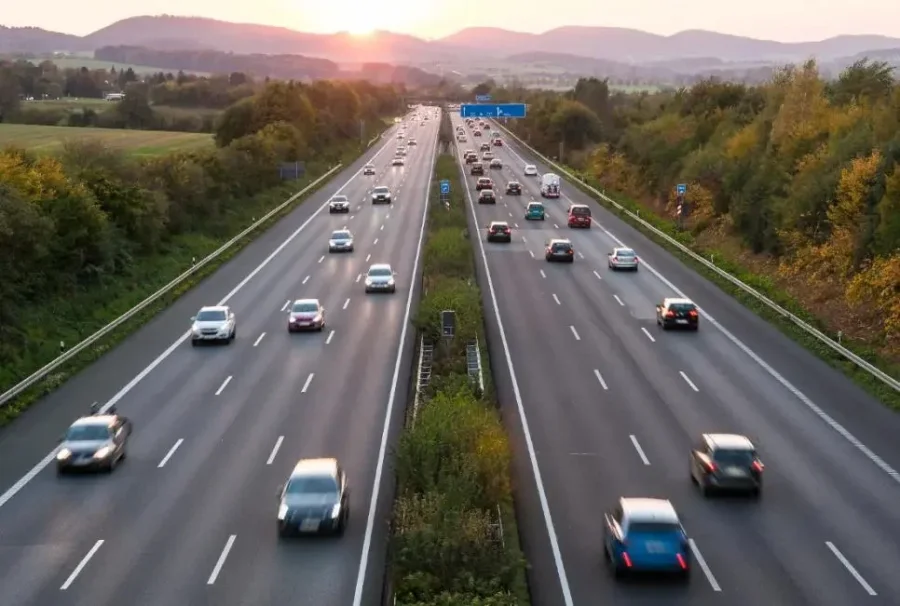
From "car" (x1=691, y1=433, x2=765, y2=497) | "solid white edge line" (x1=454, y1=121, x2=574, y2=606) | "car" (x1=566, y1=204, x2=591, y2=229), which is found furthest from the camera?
"car" (x1=566, y1=204, x2=591, y2=229)

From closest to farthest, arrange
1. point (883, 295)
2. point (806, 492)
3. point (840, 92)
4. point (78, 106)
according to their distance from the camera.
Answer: point (806, 492) → point (883, 295) → point (840, 92) → point (78, 106)

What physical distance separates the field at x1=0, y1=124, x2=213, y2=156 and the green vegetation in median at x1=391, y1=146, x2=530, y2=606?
76.2 metres

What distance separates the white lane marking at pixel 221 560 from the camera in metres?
19.5

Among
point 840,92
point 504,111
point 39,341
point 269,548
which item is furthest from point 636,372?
point 504,111

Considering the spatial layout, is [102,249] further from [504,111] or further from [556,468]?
[504,111]

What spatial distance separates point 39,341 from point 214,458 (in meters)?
13.1

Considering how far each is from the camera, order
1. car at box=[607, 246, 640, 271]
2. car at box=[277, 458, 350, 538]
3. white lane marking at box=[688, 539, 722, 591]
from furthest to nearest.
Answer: car at box=[607, 246, 640, 271] < car at box=[277, 458, 350, 538] < white lane marking at box=[688, 539, 722, 591]

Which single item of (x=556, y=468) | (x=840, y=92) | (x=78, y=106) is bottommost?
(x=78, y=106)

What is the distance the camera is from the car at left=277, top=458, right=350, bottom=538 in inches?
838

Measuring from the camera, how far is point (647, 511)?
63.9ft

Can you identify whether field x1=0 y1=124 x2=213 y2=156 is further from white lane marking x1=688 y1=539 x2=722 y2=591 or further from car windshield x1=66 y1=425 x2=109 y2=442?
white lane marking x1=688 y1=539 x2=722 y2=591

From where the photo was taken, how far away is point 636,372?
34.1 metres

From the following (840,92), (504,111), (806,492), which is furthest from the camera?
(504,111)

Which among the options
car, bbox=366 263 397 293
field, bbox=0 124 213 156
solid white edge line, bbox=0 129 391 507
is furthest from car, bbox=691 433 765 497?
field, bbox=0 124 213 156
